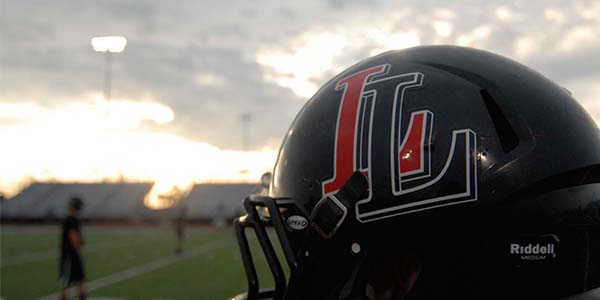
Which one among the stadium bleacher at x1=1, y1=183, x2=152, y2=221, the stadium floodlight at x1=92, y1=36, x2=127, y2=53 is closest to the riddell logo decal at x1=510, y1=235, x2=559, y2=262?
the stadium floodlight at x1=92, y1=36, x2=127, y2=53

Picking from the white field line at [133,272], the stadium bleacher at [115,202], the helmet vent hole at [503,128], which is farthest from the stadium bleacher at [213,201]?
the helmet vent hole at [503,128]

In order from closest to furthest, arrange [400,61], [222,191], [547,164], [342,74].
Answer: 1. [547,164]
2. [400,61]
3. [342,74]
4. [222,191]

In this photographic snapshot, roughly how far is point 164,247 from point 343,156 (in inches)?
811

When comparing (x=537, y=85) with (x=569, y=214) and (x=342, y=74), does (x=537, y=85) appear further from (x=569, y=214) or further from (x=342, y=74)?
(x=342, y=74)

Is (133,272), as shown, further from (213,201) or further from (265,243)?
(213,201)

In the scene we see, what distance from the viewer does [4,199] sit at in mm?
52031

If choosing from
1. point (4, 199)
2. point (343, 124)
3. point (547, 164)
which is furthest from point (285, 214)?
point (4, 199)

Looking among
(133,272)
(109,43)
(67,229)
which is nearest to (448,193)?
(67,229)

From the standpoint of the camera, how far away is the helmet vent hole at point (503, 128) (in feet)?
5.33

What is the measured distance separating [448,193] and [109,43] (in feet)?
88.3

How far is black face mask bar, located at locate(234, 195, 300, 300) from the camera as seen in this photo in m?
1.74

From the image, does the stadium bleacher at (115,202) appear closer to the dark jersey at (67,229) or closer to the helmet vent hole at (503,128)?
the dark jersey at (67,229)

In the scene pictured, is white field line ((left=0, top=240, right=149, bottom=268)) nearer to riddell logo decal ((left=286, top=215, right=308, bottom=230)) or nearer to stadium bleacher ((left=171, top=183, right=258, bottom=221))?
riddell logo decal ((left=286, top=215, right=308, bottom=230))

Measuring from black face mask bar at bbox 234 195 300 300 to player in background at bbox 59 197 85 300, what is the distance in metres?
8.51
